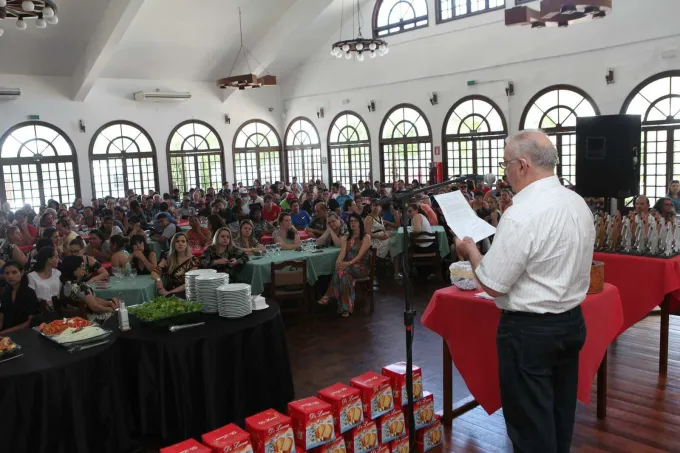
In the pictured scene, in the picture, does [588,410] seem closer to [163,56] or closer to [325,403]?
[325,403]

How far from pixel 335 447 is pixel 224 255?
3.70m

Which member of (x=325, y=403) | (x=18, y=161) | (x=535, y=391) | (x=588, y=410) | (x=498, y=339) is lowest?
(x=588, y=410)

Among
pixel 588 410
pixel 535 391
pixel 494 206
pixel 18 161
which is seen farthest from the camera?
pixel 18 161

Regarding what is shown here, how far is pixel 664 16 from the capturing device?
10.8 meters

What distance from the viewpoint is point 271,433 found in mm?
2908

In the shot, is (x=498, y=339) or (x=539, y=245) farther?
(x=498, y=339)

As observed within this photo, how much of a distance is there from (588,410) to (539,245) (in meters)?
2.14

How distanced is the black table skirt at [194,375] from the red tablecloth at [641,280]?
272cm

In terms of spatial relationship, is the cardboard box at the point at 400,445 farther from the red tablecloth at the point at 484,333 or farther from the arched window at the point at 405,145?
the arched window at the point at 405,145

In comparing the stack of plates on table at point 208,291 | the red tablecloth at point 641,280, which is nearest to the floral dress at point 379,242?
the red tablecloth at point 641,280

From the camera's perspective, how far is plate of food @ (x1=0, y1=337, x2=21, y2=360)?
3.42 meters

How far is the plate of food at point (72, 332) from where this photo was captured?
3.59 metres

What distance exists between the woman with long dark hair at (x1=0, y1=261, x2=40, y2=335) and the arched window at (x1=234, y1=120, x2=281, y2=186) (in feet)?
45.4

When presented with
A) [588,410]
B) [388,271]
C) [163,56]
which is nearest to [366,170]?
[163,56]
